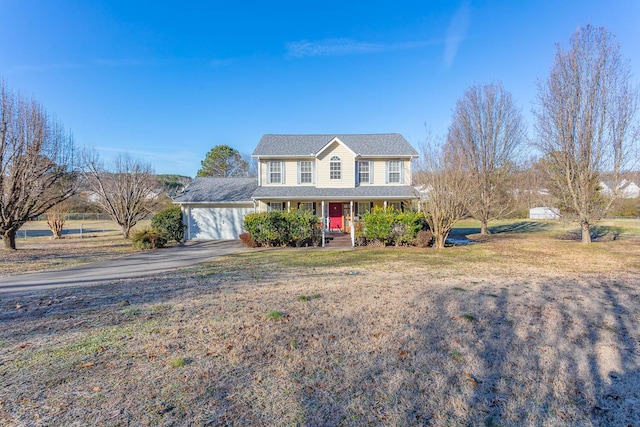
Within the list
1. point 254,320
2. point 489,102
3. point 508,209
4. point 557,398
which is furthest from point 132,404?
point 489,102

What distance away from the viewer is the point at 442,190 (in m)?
14.9

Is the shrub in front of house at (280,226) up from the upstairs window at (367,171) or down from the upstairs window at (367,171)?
down

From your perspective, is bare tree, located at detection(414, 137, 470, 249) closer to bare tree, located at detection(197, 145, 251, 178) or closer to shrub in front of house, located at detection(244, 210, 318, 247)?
shrub in front of house, located at detection(244, 210, 318, 247)

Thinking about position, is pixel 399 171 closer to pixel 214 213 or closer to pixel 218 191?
pixel 218 191

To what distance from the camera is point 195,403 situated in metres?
3.01

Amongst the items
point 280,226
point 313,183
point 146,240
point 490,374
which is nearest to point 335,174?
point 313,183

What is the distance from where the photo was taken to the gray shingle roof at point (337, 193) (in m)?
18.5

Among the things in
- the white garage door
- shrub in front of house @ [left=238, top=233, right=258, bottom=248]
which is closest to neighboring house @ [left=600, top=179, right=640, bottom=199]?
shrub in front of house @ [left=238, top=233, right=258, bottom=248]

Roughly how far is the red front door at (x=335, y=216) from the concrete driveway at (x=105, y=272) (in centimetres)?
891

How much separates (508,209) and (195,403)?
2603 centimetres

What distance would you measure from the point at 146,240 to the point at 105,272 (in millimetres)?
6427

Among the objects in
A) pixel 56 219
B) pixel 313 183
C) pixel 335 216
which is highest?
pixel 313 183

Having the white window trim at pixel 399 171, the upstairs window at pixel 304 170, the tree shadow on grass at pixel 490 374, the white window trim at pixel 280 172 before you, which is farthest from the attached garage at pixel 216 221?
the tree shadow on grass at pixel 490 374

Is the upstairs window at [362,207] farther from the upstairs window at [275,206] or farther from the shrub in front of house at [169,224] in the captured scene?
the shrub in front of house at [169,224]
